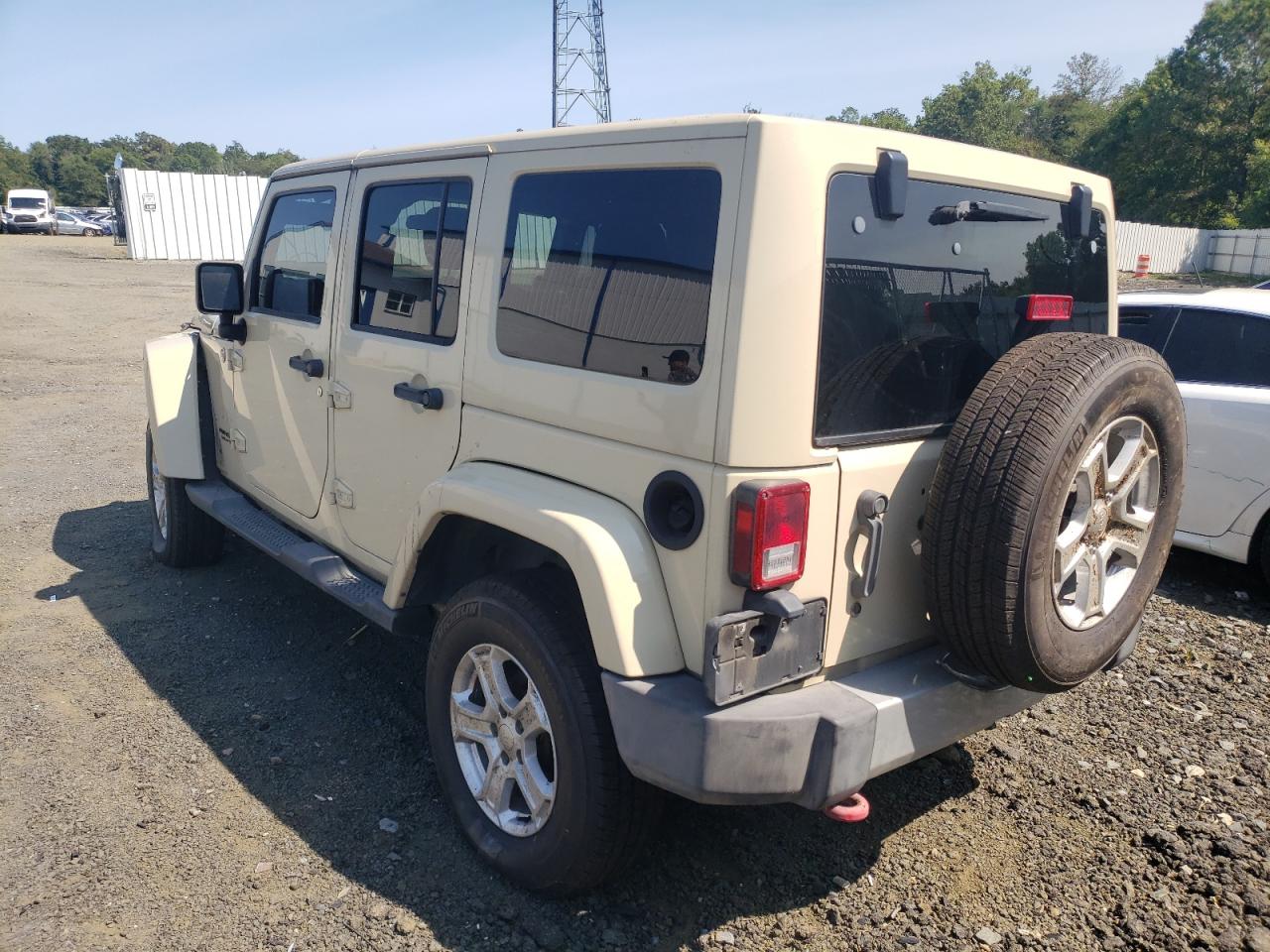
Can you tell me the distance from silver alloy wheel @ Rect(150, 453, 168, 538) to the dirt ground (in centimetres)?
52

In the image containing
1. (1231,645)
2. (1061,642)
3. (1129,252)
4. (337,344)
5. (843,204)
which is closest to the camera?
(843,204)

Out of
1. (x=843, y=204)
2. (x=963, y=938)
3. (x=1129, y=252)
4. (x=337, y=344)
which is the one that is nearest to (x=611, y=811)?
(x=963, y=938)

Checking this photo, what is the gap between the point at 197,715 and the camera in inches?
146

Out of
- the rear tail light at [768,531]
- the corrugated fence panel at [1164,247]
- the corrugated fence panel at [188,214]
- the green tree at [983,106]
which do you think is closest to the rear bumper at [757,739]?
the rear tail light at [768,531]

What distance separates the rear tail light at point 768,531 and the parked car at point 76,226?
51.5m

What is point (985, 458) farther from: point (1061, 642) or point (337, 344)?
point (337, 344)

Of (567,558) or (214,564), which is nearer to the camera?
(567,558)

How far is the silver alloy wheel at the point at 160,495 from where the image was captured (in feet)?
16.9

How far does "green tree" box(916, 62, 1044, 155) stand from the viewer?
68.7 meters

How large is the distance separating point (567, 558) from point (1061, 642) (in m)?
1.31

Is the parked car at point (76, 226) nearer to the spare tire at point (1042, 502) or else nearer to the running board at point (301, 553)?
the running board at point (301, 553)

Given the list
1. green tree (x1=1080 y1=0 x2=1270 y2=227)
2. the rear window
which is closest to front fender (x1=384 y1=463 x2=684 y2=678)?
the rear window

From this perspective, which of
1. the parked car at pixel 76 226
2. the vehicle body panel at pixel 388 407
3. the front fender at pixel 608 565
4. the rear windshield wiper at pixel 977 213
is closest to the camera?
the front fender at pixel 608 565

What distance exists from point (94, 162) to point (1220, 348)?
115 m
